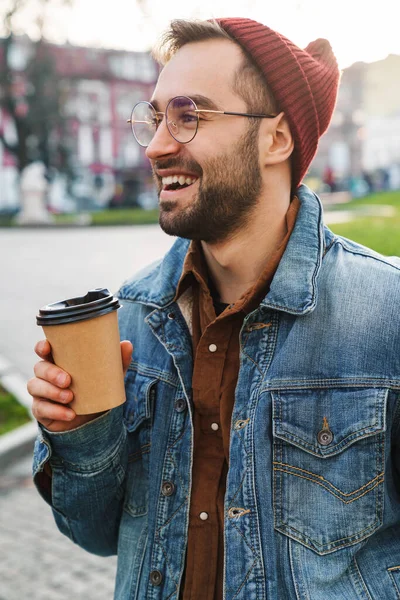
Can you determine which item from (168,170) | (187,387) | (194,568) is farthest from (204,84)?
(194,568)

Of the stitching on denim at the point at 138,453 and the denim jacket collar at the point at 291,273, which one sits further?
the stitching on denim at the point at 138,453

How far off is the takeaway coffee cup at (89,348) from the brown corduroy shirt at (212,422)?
0.26 metres

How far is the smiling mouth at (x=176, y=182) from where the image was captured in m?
1.91

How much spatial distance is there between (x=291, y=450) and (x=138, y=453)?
19.3 inches

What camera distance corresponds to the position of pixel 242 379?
71.4 inches

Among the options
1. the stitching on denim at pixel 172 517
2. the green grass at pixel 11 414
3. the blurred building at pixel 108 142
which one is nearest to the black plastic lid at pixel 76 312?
the stitching on denim at pixel 172 517

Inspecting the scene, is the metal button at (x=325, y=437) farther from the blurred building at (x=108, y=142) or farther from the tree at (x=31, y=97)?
the blurred building at (x=108, y=142)

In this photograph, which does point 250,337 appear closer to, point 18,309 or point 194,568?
point 194,568

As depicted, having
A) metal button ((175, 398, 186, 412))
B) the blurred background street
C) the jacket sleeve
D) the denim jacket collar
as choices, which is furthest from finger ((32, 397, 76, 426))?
the blurred background street

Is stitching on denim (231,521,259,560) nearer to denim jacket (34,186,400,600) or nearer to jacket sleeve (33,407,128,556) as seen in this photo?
denim jacket (34,186,400,600)

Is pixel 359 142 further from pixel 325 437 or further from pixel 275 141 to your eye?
pixel 325 437

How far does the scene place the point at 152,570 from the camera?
6.09 feet

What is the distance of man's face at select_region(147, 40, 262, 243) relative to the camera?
6.19 feet

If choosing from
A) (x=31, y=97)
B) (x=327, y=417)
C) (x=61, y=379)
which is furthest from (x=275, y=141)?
(x=31, y=97)
